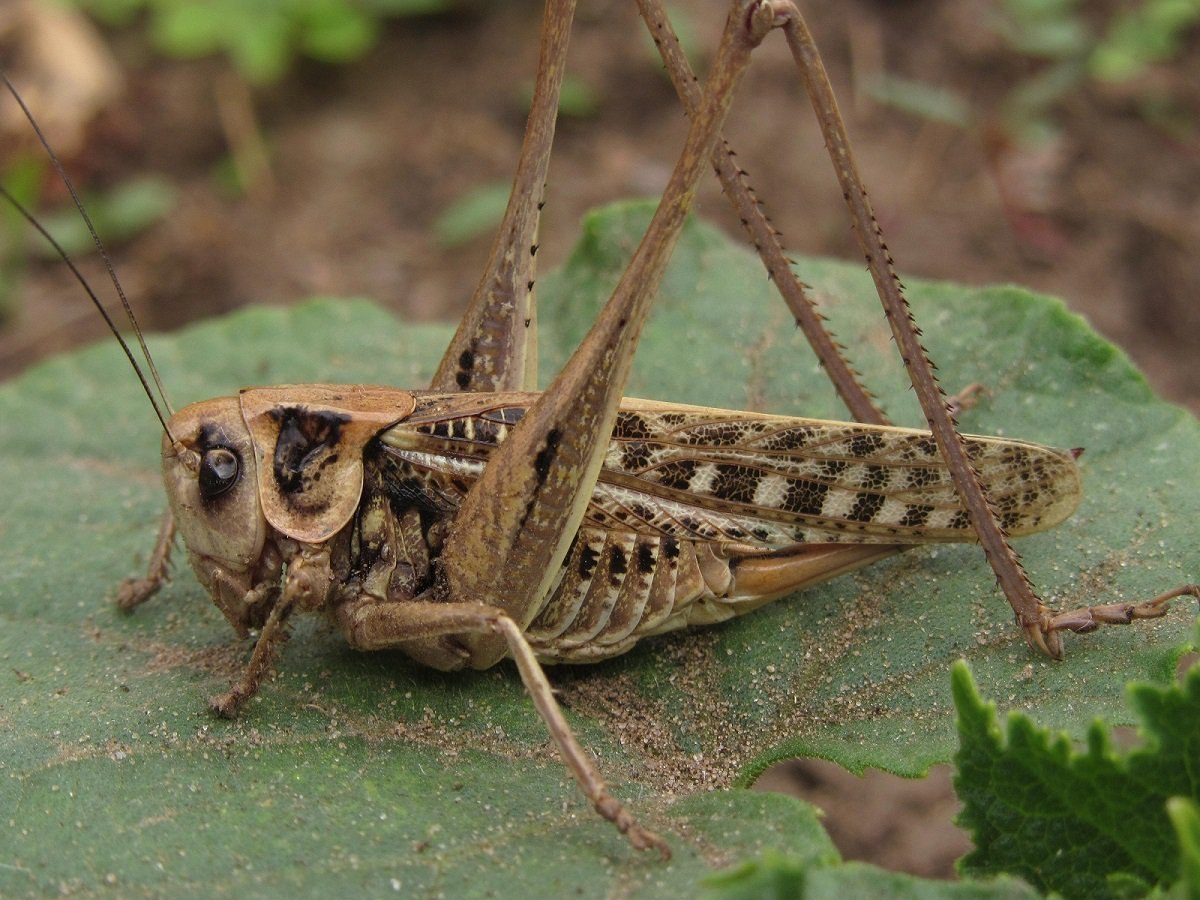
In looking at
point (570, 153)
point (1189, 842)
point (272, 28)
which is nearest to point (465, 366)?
point (1189, 842)

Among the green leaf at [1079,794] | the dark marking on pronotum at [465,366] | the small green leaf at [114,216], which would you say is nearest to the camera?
the green leaf at [1079,794]

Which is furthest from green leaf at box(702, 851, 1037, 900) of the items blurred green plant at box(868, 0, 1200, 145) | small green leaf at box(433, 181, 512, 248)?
blurred green plant at box(868, 0, 1200, 145)

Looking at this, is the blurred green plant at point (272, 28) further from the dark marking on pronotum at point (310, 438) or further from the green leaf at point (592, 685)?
the dark marking on pronotum at point (310, 438)

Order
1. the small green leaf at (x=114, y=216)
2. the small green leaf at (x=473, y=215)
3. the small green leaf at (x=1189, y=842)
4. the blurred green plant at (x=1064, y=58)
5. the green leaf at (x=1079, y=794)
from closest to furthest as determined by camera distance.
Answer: the small green leaf at (x=1189, y=842) < the green leaf at (x=1079, y=794) < the blurred green plant at (x=1064, y=58) < the small green leaf at (x=473, y=215) < the small green leaf at (x=114, y=216)

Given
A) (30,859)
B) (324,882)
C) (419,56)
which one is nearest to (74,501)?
(30,859)

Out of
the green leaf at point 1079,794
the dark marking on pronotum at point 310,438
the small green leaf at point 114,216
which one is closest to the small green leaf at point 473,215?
the small green leaf at point 114,216

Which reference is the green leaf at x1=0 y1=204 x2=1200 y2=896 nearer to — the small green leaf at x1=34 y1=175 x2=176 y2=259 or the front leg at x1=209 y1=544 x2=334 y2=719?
the front leg at x1=209 y1=544 x2=334 y2=719

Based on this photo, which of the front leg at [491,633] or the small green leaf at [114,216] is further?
the small green leaf at [114,216]
